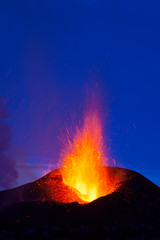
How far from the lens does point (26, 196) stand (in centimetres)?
3338

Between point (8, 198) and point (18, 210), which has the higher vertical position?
point (8, 198)

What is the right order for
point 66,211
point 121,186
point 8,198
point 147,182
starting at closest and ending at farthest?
point 66,211
point 121,186
point 147,182
point 8,198

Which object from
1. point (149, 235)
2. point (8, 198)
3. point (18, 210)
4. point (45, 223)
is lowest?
point (149, 235)

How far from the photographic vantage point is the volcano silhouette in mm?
21502

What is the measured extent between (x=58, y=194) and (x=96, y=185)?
19.8ft

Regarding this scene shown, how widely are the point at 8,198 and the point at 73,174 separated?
31.9 feet

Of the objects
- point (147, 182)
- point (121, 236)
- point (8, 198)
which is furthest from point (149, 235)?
point (8, 198)

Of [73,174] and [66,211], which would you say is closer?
[66,211]

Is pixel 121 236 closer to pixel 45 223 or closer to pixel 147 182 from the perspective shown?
pixel 45 223

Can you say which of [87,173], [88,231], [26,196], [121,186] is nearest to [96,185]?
[87,173]

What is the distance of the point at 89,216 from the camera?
79.3 feet

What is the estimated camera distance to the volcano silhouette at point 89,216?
2150cm

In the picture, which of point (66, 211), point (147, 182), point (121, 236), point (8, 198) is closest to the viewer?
point (121, 236)

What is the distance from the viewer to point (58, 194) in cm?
3075
